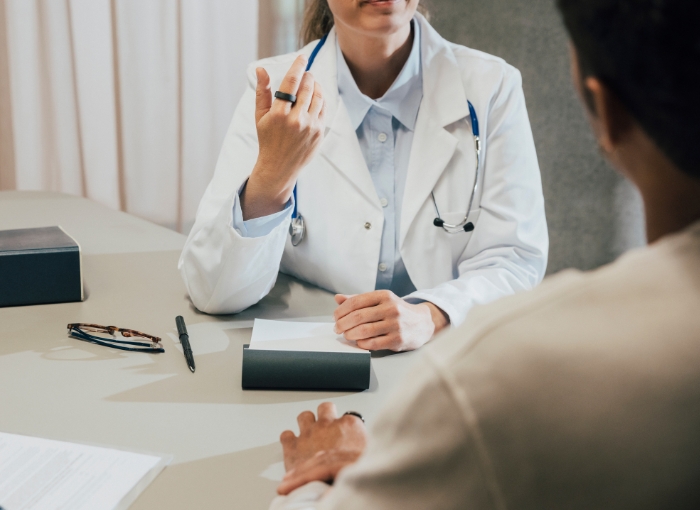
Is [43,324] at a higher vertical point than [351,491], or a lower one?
lower

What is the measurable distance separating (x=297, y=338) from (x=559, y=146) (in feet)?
6.78

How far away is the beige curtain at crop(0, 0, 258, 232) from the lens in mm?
2607

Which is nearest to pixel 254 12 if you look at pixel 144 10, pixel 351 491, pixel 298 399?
pixel 144 10

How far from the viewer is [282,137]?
1.09 m

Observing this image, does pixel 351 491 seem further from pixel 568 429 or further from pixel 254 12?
pixel 254 12

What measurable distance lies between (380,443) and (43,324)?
0.85 m

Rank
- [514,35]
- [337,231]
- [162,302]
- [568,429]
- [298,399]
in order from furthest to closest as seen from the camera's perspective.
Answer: [514,35]
[337,231]
[162,302]
[298,399]
[568,429]

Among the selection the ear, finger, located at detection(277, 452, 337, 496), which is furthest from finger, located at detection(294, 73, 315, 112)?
the ear

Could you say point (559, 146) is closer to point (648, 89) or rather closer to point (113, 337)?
point (113, 337)

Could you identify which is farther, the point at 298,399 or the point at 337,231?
the point at 337,231

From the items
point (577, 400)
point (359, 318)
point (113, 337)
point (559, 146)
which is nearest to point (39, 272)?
point (113, 337)

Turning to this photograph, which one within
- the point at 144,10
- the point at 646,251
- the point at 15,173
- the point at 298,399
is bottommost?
the point at 15,173

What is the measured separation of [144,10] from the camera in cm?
272

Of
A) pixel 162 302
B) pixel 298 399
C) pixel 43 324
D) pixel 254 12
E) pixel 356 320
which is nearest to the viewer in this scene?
pixel 298 399
